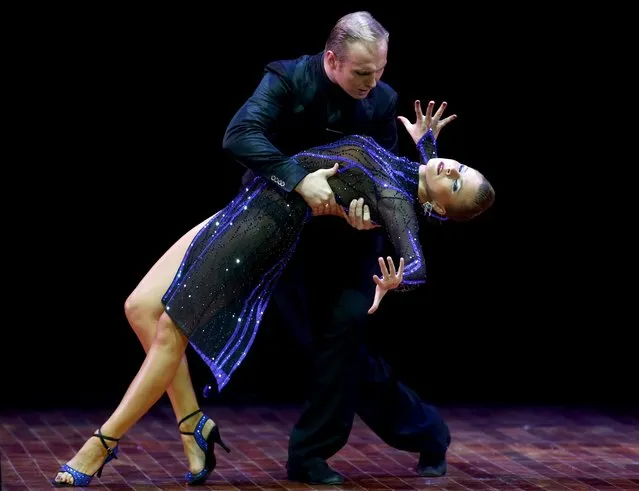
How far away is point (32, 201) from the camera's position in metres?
6.84

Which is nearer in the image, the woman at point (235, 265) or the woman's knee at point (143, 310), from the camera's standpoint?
the woman at point (235, 265)

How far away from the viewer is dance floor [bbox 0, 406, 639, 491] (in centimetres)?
494

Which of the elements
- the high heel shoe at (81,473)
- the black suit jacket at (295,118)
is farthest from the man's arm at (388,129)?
the high heel shoe at (81,473)

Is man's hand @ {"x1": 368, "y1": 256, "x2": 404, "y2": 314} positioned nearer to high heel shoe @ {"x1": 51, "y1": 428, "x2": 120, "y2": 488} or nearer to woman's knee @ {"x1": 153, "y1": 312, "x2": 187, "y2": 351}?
woman's knee @ {"x1": 153, "y1": 312, "x2": 187, "y2": 351}

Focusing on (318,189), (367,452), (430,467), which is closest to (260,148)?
(318,189)

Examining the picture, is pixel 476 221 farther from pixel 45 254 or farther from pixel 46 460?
pixel 46 460

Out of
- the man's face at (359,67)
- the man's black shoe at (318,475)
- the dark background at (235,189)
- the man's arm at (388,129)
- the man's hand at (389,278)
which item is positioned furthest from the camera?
the dark background at (235,189)

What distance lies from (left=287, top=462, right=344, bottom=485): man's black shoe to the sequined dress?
45cm

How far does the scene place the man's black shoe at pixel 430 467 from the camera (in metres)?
5.11

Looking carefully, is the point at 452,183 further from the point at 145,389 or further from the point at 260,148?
the point at 145,389

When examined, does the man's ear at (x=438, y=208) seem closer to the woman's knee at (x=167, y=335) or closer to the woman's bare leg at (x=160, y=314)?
the woman's bare leg at (x=160, y=314)

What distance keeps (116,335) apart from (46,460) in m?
2.02

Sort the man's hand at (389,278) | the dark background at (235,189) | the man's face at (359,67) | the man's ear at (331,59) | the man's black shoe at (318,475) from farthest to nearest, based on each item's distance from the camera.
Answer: the dark background at (235,189) → the man's black shoe at (318,475) → the man's ear at (331,59) → the man's face at (359,67) → the man's hand at (389,278)

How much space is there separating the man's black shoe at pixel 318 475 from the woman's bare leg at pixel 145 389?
23.6 inches
